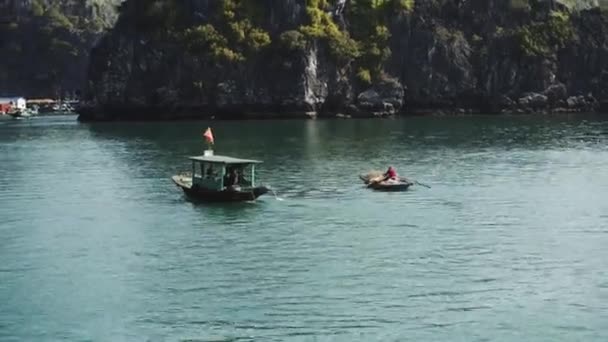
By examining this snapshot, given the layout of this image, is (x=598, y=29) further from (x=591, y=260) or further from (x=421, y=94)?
(x=591, y=260)

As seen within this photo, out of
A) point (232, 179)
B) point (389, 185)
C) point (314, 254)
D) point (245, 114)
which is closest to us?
point (314, 254)

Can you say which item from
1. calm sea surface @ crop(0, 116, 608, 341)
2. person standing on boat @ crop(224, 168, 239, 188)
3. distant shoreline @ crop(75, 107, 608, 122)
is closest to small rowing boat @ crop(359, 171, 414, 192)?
calm sea surface @ crop(0, 116, 608, 341)

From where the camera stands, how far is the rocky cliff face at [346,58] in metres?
165

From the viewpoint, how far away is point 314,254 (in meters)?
44.6

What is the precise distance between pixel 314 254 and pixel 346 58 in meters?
126

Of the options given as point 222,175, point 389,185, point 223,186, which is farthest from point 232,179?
point 389,185

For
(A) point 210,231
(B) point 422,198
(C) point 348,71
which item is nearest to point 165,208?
(A) point 210,231

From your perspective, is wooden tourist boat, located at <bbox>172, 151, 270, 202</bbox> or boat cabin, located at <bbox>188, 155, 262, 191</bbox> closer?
wooden tourist boat, located at <bbox>172, 151, 270, 202</bbox>

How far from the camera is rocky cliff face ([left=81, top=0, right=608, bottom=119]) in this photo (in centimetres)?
16525

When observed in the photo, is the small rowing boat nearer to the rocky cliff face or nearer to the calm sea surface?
the calm sea surface

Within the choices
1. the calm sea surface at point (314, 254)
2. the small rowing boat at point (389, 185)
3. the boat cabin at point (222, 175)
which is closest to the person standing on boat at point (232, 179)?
the boat cabin at point (222, 175)

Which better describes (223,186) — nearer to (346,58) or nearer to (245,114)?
(245,114)

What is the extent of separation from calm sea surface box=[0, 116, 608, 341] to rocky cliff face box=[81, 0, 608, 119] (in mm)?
80454

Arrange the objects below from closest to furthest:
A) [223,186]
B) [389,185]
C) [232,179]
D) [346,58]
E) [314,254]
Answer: [314,254] < [223,186] < [232,179] < [389,185] < [346,58]
